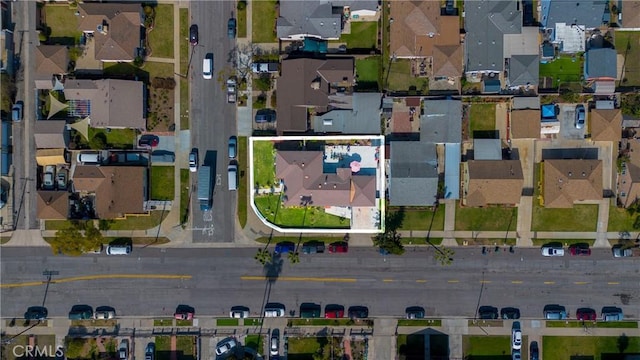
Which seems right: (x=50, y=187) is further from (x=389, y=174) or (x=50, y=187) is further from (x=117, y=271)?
(x=389, y=174)

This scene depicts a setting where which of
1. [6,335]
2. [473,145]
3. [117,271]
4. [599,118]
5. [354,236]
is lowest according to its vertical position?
[6,335]

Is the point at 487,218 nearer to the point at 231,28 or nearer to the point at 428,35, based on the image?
the point at 428,35

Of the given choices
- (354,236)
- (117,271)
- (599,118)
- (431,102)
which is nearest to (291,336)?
(354,236)

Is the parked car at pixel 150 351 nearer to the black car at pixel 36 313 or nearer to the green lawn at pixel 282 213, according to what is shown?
the black car at pixel 36 313

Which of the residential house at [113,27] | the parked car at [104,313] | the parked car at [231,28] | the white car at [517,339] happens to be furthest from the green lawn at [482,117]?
the parked car at [104,313]

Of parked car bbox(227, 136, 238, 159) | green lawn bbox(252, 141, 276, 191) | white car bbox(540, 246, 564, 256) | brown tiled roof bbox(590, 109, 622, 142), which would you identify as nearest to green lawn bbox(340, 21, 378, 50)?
green lawn bbox(252, 141, 276, 191)

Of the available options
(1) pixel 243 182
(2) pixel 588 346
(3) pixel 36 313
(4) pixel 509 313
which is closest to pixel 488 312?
(4) pixel 509 313
